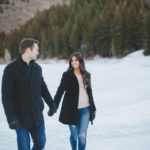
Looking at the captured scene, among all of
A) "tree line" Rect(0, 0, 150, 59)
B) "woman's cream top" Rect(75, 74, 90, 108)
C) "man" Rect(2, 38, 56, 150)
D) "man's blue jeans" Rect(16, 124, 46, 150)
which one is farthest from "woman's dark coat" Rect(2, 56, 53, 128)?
"tree line" Rect(0, 0, 150, 59)

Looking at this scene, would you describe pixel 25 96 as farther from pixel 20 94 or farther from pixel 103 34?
pixel 103 34

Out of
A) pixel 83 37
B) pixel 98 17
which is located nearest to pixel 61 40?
pixel 83 37

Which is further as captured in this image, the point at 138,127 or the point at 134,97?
the point at 134,97

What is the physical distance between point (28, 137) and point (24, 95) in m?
0.58

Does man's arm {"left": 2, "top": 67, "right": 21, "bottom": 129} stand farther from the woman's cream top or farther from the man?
the woman's cream top

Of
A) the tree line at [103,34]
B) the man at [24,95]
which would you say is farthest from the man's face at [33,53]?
the tree line at [103,34]

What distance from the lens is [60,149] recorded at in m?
4.25

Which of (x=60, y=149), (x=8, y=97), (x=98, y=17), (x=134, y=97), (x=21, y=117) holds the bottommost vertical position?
(x=134, y=97)

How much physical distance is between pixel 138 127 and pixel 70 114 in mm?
2667

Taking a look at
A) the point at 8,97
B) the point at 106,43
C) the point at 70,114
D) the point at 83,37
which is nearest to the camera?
the point at 8,97

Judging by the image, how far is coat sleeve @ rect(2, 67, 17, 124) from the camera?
2.52m

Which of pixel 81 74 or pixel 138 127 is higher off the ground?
pixel 81 74

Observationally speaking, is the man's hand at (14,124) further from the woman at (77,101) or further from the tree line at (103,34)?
the tree line at (103,34)

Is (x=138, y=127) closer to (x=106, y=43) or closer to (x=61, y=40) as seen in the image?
(x=106, y=43)
